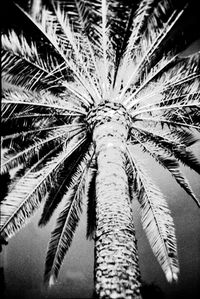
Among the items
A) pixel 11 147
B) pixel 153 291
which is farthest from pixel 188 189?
pixel 153 291

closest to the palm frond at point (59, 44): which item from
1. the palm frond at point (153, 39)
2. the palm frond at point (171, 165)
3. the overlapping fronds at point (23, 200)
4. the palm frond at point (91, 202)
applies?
the palm frond at point (153, 39)

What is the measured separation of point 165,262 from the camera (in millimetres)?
5008

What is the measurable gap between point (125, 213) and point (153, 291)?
42.2 feet

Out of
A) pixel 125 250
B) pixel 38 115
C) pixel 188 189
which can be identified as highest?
pixel 38 115

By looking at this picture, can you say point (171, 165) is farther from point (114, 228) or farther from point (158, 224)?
point (114, 228)

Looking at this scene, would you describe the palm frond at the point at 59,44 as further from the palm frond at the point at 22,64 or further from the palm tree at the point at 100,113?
the palm frond at the point at 22,64

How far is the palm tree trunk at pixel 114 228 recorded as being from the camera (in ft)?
A: 9.79

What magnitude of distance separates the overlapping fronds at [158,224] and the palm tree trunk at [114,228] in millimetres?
1687

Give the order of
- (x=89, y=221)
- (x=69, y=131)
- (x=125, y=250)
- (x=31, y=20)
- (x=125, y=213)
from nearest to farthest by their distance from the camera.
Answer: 1. (x=125, y=250)
2. (x=125, y=213)
3. (x=31, y=20)
4. (x=69, y=131)
5. (x=89, y=221)

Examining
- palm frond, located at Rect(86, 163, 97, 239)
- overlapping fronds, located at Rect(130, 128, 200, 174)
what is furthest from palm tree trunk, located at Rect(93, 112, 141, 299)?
palm frond, located at Rect(86, 163, 97, 239)

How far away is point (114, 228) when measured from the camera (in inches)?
135

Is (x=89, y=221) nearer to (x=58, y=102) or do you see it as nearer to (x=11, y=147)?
(x=11, y=147)

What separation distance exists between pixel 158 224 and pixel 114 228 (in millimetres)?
2290

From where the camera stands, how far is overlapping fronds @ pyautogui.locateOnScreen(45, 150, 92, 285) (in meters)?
6.30
